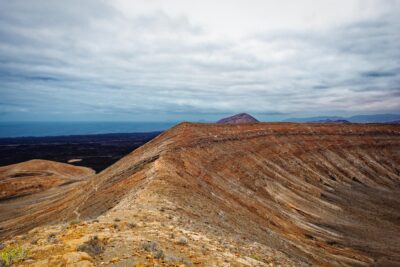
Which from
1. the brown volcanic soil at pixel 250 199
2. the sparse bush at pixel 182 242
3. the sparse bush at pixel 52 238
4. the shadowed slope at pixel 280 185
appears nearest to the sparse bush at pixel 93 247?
the brown volcanic soil at pixel 250 199

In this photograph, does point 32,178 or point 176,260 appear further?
point 32,178

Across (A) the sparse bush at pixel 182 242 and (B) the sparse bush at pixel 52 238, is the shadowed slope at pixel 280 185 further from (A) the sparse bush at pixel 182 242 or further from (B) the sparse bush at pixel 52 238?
(B) the sparse bush at pixel 52 238

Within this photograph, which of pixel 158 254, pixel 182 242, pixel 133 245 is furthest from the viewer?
pixel 182 242

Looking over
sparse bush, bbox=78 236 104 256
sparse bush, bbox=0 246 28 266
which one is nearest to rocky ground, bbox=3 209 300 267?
sparse bush, bbox=78 236 104 256

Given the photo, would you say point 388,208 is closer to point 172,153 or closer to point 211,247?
point 172,153

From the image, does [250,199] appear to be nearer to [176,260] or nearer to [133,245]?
[133,245]

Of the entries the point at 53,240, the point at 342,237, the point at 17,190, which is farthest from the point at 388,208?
the point at 17,190

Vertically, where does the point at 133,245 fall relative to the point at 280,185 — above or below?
above

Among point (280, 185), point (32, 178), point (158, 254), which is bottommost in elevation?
point (32, 178)

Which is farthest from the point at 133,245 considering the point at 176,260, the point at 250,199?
the point at 250,199
